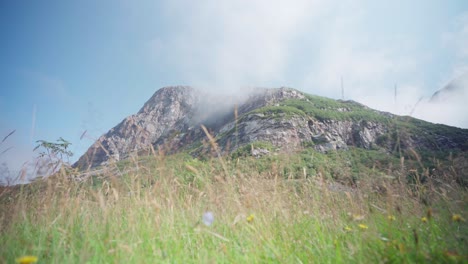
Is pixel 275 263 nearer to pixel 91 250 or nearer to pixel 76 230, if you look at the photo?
pixel 91 250

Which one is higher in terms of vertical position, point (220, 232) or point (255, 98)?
point (255, 98)

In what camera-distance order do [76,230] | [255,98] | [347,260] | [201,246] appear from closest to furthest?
[347,260] → [201,246] → [76,230] → [255,98]

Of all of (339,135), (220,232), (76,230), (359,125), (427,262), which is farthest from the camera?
(359,125)

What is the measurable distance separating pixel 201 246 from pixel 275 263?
83cm

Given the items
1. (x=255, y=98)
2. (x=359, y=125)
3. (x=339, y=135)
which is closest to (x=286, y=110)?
(x=339, y=135)

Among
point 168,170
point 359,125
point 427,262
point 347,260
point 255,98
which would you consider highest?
point 255,98

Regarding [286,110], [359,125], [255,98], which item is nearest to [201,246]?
[286,110]

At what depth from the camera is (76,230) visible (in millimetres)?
2605

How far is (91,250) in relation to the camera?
210 cm

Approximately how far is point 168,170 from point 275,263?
6.73ft

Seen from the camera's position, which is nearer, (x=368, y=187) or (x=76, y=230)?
(x=76, y=230)

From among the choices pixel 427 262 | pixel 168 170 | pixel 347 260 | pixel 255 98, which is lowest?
pixel 347 260

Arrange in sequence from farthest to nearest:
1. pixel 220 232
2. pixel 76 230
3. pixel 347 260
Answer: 1. pixel 220 232
2. pixel 76 230
3. pixel 347 260

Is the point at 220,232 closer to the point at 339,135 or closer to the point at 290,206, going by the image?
the point at 290,206
